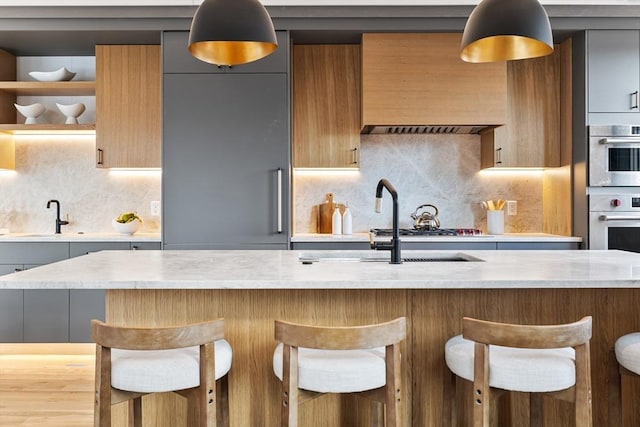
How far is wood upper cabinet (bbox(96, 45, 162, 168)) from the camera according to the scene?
3.79 meters

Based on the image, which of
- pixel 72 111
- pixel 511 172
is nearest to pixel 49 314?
pixel 72 111

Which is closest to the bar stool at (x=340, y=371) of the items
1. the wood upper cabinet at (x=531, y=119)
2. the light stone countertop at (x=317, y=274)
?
the light stone countertop at (x=317, y=274)

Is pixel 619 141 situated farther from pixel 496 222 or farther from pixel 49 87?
pixel 49 87

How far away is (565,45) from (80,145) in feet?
13.7

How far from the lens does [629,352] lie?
65.0 inches

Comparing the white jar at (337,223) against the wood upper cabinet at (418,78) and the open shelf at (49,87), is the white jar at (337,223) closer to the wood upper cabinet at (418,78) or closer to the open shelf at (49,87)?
the wood upper cabinet at (418,78)

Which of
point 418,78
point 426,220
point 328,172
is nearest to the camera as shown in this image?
point 418,78

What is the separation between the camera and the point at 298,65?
12.7 feet

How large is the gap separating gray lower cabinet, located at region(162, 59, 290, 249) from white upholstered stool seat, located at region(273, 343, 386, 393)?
211cm

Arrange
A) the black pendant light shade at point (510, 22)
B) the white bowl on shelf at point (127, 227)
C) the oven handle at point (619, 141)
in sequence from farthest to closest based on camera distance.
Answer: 1. the white bowl on shelf at point (127, 227)
2. the oven handle at point (619, 141)
3. the black pendant light shade at point (510, 22)

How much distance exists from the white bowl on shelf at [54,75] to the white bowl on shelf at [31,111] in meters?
0.22

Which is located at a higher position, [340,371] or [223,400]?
[340,371]

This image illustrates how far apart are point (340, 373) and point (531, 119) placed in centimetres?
318

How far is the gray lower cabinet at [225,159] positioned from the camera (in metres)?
3.58
